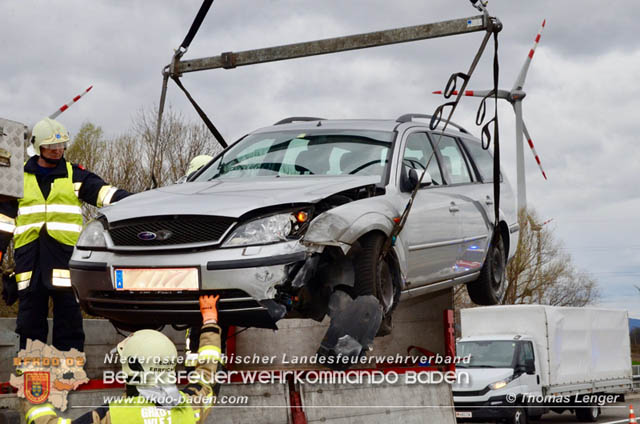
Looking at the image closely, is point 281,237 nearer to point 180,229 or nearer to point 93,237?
point 180,229

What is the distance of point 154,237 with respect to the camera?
5.30m

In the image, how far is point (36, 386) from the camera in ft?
16.4

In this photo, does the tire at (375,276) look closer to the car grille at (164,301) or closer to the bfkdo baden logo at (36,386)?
the car grille at (164,301)

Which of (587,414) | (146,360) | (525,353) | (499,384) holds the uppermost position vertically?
(525,353)

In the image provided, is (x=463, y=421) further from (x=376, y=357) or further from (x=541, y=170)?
(x=541, y=170)

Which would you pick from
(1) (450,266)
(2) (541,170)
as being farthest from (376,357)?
(2) (541,170)

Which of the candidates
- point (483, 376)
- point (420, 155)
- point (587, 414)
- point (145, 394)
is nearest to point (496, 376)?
point (483, 376)

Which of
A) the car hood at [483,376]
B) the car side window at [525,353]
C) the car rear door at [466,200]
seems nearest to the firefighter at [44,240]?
the car rear door at [466,200]

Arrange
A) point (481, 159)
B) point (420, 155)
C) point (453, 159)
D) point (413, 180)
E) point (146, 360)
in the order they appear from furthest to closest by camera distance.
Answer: point (481, 159) < point (453, 159) < point (420, 155) < point (413, 180) < point (146, 360)

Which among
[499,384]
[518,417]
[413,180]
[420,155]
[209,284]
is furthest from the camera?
[518,417]

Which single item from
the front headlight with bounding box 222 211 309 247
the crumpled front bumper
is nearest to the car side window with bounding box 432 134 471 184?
the front headlight with bounding box 222 211 309 247

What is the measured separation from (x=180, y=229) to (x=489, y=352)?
13.7 meters

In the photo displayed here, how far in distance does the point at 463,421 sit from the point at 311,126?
42.1ft

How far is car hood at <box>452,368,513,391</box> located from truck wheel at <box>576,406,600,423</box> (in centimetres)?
655
